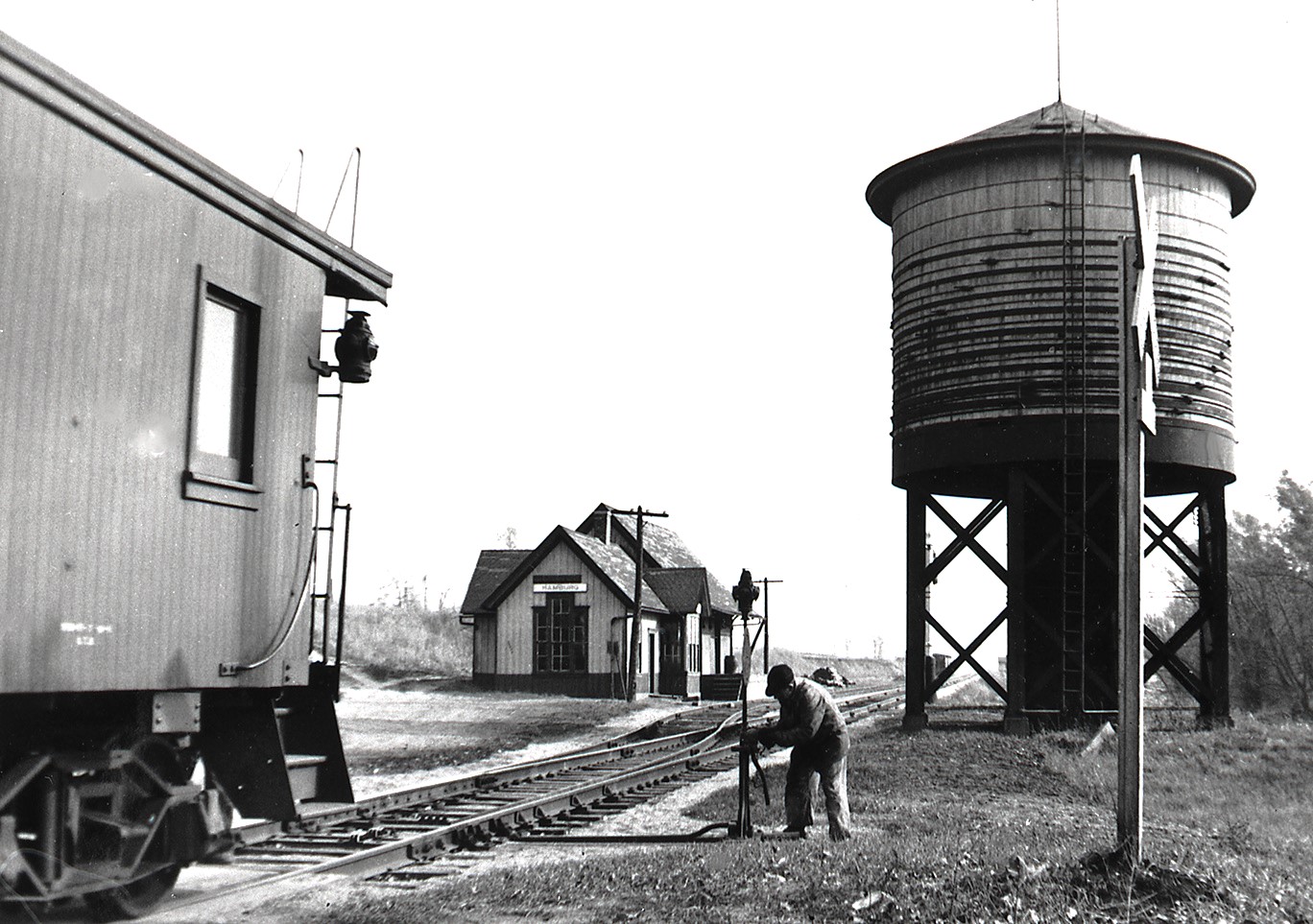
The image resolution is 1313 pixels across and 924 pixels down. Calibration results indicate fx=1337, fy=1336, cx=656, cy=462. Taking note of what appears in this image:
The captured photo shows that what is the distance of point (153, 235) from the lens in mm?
6723

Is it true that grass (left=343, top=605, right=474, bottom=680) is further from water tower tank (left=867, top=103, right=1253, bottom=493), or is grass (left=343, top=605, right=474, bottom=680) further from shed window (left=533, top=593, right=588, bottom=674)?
water tower tank (left=867, top=103, right=1253, bottom=493)

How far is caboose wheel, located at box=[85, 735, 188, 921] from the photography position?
666cm

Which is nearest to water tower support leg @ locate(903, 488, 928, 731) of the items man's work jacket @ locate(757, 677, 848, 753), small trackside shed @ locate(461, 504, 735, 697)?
man's work jacket @ locate(757, 677, 848, 753)

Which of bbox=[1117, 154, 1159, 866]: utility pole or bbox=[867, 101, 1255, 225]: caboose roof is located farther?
bbox=[867, 101, 1255, 225]: caboose roof

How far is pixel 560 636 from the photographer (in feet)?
124

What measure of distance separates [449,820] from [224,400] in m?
4.99

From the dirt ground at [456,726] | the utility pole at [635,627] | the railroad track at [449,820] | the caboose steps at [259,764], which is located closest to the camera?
the caboose steps at [259,764]

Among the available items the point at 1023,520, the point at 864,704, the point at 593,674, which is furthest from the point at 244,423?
the point at 593,674

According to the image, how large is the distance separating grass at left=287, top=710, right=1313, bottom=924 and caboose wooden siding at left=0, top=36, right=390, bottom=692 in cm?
190

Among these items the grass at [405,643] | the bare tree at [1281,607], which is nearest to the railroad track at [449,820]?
the bare tree at [1281,607]

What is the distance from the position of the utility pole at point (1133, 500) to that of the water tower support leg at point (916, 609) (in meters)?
11.6

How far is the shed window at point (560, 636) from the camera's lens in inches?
1473

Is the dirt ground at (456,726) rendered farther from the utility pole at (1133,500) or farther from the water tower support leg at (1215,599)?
the water tower support leg at (1215,599)

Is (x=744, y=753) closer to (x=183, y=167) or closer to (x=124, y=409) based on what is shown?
(x=124, y=409)
